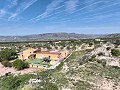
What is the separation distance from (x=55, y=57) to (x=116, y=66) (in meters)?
28.8

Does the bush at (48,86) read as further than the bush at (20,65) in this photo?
No

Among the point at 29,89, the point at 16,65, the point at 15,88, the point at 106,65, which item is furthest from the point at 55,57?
the point at 29,89

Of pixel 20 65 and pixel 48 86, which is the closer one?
pixel 48 86

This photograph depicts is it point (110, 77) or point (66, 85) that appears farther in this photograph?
point (110, 77)

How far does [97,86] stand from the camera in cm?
3234

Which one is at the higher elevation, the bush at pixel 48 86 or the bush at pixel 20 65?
the bush at pixel 48 86

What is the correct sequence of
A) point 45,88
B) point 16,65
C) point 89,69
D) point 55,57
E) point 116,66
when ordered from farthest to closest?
point 55,57, point 16,65, point 116,66, point 89,69, point 45,88

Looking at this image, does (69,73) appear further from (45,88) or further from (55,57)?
(55,57)

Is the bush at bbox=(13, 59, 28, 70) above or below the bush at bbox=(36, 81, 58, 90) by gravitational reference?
below

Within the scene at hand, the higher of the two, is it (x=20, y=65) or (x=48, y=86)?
(x=48, y=86)

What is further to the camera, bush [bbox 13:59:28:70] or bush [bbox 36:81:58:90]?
bush [bbox 13:59:28:70]

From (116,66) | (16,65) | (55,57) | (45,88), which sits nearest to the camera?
(45,88)

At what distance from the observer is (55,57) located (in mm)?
71375

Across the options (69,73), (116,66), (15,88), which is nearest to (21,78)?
(15,88)
